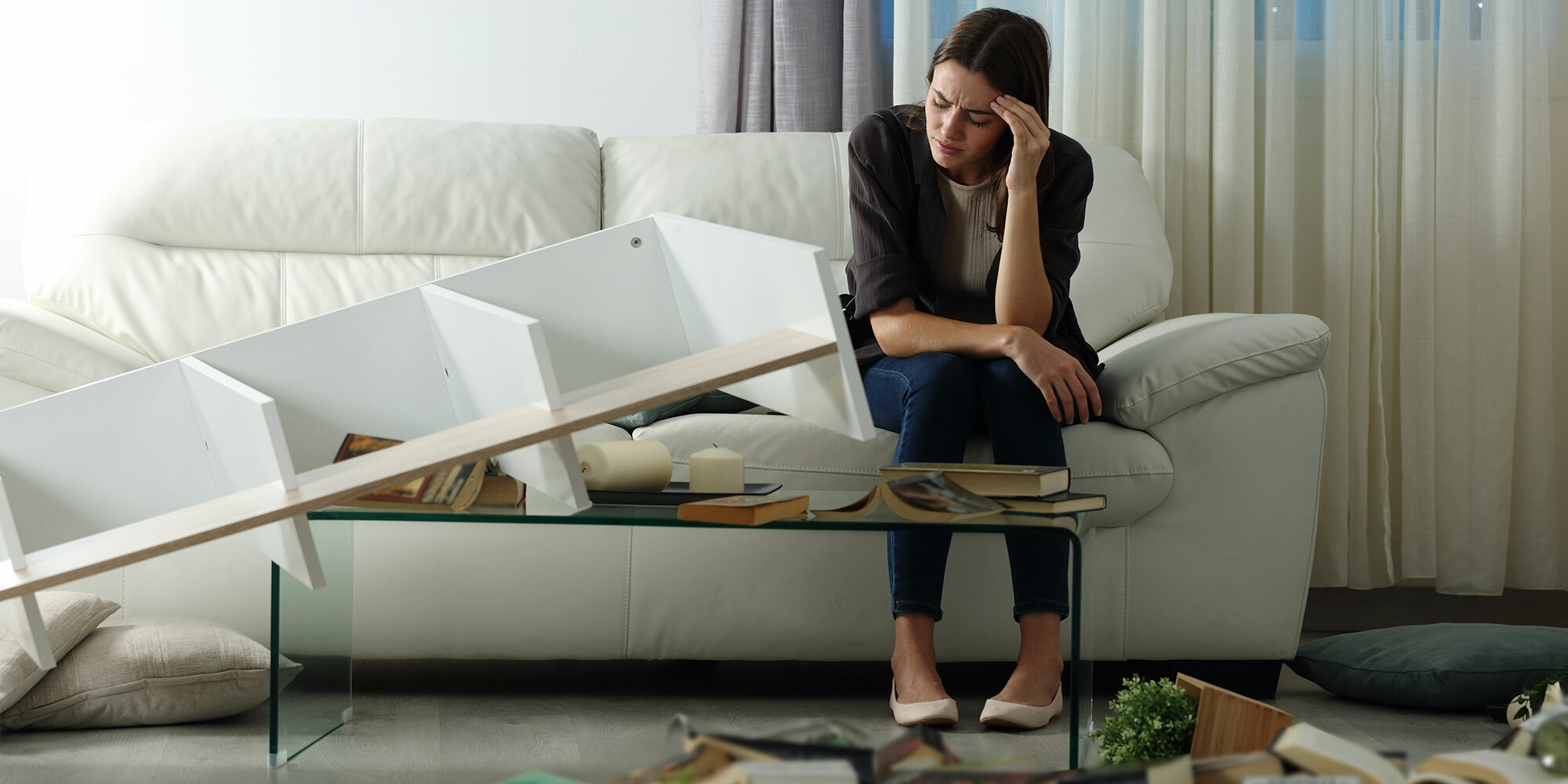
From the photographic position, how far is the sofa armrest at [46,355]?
1575mm

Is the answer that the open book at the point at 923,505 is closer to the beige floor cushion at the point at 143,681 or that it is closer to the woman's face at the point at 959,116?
the woman's face at the point at 959,116

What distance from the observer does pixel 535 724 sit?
1557 mm

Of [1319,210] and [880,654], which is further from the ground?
[1319,210]

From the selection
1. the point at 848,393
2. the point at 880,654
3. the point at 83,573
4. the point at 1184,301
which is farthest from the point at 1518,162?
the point at 83,573

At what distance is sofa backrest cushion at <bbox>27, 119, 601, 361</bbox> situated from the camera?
6.77ft

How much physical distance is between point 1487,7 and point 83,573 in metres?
2.63

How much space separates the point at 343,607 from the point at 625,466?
44 cm

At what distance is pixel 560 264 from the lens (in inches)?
47.7

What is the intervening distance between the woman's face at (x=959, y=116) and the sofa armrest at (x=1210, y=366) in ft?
1.27

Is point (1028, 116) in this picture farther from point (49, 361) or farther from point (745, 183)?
point (49, 361)

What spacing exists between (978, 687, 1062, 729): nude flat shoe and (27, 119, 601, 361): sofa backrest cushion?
120 cm

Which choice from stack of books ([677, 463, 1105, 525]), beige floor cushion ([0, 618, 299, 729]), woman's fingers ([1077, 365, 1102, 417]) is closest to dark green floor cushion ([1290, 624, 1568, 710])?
woman's fingers ([1077, 365, 1102, 417])

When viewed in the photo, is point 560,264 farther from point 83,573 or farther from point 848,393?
point 83,573

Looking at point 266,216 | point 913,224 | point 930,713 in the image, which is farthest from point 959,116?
point 266,216
